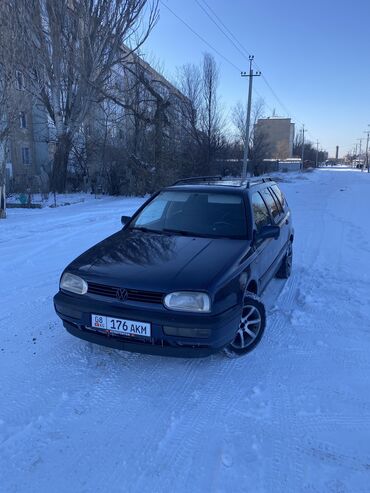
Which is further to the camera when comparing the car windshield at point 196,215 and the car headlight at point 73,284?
the car windshield at point 196,215

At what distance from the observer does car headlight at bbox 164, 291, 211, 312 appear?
300cm

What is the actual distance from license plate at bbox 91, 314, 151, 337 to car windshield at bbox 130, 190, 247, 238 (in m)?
1.36

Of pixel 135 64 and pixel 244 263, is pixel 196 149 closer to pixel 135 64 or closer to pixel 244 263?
pixel 135 64

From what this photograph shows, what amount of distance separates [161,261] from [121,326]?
2.19 feet

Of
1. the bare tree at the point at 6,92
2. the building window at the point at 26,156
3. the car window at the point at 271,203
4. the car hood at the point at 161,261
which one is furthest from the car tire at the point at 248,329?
the building window at the point at 26,156

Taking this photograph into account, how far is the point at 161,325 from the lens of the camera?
9.80 feet

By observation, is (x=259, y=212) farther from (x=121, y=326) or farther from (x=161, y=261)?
(x=121, y=326)

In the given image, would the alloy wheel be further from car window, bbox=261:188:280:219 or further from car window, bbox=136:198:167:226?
car window, bbox=261:188:280:219

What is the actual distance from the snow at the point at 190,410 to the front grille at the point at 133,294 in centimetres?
69

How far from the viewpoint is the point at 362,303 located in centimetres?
490

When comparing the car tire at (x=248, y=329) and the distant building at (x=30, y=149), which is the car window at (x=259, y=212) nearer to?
the car tire at (x=248, y=329)

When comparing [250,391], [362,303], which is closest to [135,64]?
[362,303]

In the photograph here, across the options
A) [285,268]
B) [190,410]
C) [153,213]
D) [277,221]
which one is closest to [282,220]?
[277,221]

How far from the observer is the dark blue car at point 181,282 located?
3008 millimetres
